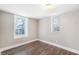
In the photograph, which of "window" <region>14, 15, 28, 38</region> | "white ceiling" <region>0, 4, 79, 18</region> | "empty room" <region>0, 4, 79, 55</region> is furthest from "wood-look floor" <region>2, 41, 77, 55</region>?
"white ceiling" <region>0, 4, 79, 18</region>

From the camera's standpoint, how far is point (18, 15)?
2.89ft

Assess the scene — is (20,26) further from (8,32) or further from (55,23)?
(55,23)

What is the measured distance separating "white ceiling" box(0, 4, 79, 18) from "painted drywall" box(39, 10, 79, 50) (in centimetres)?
6

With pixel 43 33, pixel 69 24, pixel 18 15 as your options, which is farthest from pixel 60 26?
pixel 18 15

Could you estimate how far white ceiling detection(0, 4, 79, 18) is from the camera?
2.58 ft

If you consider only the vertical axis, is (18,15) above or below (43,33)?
above

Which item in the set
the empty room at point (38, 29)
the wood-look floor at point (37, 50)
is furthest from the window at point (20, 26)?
the wood-look floor at point (37, 50)

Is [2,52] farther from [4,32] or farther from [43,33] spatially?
[43,33]

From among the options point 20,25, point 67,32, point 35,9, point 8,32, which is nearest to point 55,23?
point 67,32

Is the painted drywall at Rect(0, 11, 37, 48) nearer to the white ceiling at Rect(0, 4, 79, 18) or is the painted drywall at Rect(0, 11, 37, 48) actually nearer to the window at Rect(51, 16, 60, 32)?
the white ceiling at Rect(0, 4, 79, 18)
